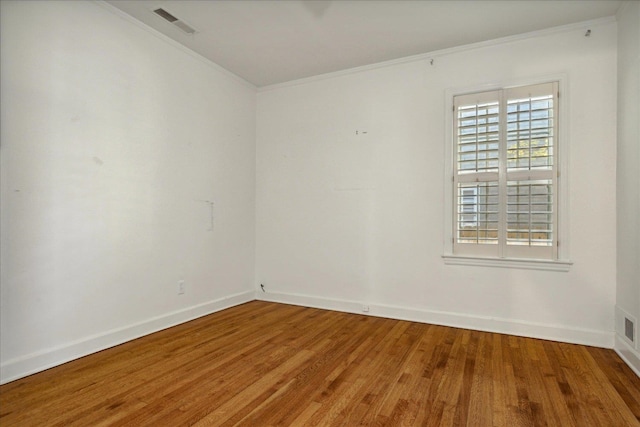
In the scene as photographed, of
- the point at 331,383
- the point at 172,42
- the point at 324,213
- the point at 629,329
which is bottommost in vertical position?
the point at 331,383

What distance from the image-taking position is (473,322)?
3398 millimetres

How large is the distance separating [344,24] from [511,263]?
8.71ft

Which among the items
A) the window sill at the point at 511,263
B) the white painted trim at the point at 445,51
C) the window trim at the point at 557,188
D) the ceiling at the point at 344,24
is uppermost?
the ceiling at the point at 344,24

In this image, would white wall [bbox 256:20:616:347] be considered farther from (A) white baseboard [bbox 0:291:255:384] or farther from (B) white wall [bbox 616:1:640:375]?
(A) white baseboard [bbox 0:291:255:384]

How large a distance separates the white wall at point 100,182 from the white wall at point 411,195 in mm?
816

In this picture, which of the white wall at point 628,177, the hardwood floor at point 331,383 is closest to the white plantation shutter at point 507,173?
the white wall at point 628,177

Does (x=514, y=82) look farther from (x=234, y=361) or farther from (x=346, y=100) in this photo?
(x=234, y=361)

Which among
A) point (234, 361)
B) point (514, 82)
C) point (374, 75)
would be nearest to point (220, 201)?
point (234, 361)

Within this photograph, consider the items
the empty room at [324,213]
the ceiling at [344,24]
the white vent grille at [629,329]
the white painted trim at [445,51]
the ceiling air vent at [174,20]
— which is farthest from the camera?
the white painted trim at [445,51]

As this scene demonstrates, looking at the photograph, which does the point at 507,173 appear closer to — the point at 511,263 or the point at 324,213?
the point at 511,263

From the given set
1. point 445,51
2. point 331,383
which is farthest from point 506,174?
point 331,383

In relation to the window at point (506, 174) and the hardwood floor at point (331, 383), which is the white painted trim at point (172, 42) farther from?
the hardwood floor at point (331, 383)

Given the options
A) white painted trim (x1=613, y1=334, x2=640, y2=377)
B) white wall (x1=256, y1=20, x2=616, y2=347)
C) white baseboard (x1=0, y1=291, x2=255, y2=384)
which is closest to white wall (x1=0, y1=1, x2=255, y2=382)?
white baseboard (x1=0, y1=291, x2=255, y2=384)

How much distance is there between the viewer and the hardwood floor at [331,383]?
74.5 inches
